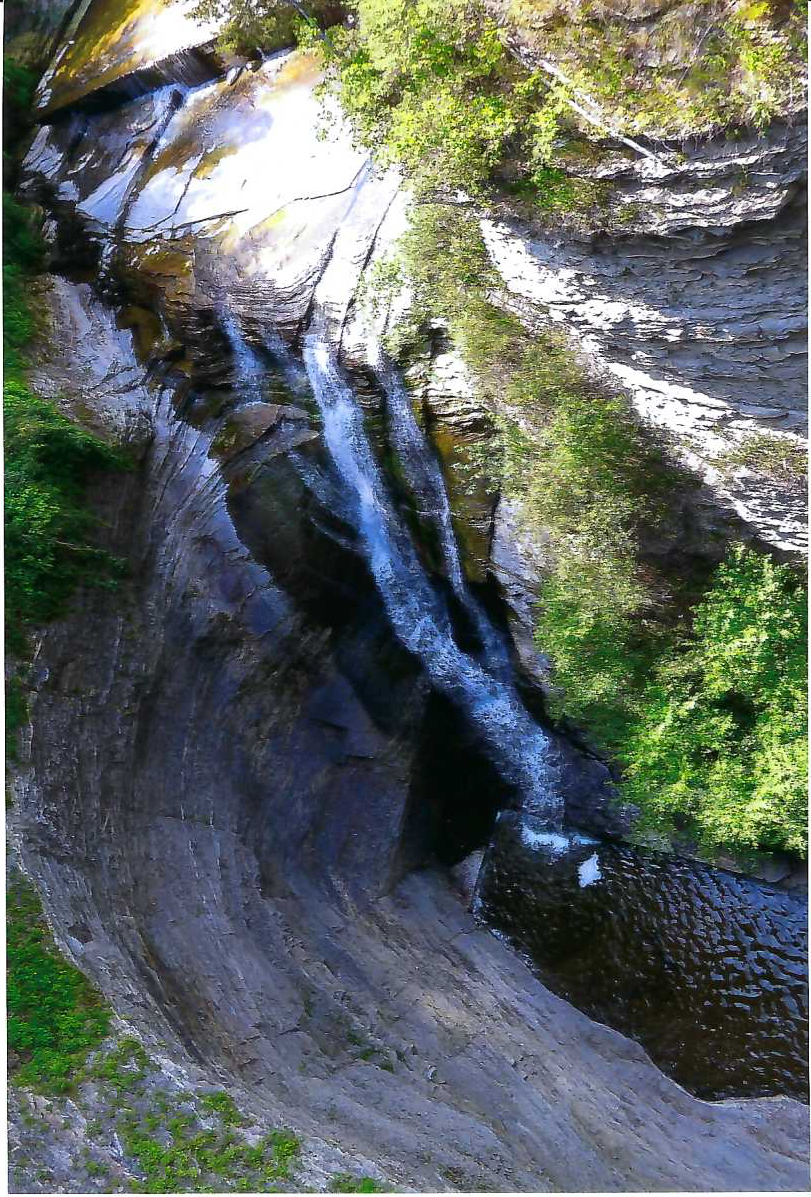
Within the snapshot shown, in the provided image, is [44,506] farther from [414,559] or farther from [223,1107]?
[223,1107]

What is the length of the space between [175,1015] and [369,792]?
3142 mm

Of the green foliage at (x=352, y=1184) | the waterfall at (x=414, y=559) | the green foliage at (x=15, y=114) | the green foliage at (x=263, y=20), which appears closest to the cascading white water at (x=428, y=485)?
the waterfall at (x=414, y=559)

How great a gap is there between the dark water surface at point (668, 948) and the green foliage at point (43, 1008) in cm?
450

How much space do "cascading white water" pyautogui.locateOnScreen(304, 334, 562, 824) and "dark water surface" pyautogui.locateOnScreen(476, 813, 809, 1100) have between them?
0.77 metres

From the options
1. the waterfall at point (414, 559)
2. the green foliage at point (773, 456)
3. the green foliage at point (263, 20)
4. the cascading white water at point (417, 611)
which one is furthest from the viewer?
the cascading white water at point (417, 611)

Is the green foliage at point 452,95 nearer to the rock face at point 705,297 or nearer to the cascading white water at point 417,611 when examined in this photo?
the rock face at point 705,297

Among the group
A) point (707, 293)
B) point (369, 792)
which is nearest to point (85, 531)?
point (369, 792)

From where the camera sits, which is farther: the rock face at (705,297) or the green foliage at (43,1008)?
the green foliage at (43,1008)

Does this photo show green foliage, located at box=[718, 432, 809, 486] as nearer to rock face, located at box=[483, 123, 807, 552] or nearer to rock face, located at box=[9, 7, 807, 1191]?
rock face, located at box=[483, 123, 807, 552]

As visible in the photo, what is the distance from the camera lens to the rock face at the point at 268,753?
6000 mm

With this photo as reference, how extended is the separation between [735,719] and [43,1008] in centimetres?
625

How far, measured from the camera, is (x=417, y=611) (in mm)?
8406

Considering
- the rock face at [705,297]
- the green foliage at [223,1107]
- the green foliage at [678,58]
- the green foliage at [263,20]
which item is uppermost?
the green foliage at [263,20]

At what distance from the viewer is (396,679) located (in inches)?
335
